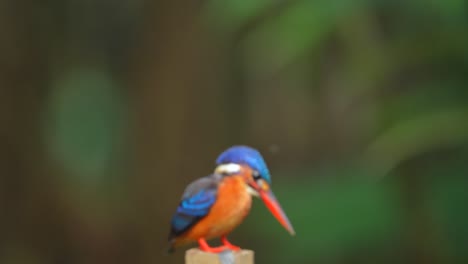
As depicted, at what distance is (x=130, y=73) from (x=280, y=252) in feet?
3.83

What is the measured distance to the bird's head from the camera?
1916 mm

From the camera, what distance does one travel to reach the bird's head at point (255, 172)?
192cm

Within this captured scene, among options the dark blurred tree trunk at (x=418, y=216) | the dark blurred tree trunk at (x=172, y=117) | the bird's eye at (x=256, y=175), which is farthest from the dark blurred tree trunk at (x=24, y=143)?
the bird's eye at (x=256, y=175)

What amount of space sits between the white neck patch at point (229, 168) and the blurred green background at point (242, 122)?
1.78 metres

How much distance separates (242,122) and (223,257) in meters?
2.73

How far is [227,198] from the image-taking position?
194 centimetres

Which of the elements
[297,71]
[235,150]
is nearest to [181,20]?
[297,71]

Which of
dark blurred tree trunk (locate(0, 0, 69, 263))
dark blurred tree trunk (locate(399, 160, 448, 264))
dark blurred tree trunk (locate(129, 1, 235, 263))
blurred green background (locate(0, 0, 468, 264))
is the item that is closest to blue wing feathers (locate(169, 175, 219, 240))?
blurred green background (locate(0, 0, 468, 264))

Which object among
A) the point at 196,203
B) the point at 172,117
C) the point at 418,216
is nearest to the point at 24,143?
the point at 172,117

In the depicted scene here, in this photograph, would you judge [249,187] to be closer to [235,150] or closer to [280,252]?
[235,150]

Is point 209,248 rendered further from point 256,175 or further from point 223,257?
point 256,175

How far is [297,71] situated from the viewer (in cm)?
482

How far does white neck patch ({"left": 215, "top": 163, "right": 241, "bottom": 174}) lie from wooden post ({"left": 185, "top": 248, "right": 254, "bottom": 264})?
0.54 ft

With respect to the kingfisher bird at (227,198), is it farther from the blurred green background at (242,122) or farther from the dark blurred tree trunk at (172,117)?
the dark blurred tree trunk at (172,117)
